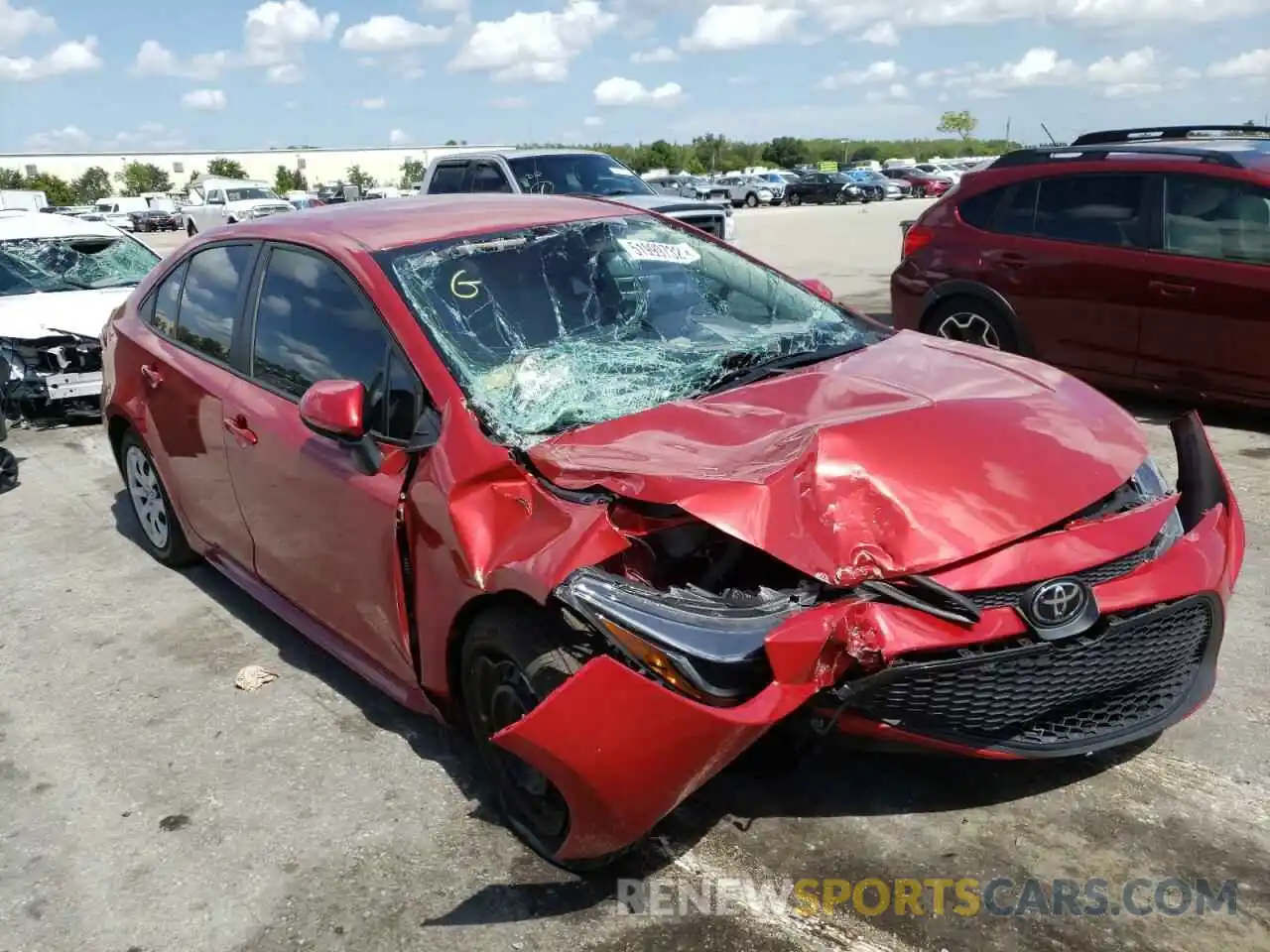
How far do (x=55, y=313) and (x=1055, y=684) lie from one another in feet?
26.5

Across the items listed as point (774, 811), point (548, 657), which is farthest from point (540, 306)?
point (774, 811)

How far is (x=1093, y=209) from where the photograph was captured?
677 centimetres

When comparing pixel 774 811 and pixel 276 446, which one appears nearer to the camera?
pixel 774 811

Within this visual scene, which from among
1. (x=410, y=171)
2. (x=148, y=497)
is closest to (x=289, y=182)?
(x=410, y=171)

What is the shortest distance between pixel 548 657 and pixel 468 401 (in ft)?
2.67

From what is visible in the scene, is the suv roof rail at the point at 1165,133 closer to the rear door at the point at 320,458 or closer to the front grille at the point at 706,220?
the front grille at the point at 706,220

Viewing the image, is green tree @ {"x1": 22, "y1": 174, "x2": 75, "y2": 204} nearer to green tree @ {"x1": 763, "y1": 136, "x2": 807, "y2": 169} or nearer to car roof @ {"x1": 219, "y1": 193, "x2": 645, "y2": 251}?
green tree @ {"x1": 763, "y1": 136, "x2": 807, "y2": 169}

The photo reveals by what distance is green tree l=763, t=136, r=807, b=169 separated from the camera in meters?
94.1

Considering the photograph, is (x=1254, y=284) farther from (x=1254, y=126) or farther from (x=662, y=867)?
(x=662, y=867)

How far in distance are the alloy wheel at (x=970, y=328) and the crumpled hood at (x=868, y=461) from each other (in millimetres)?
4284

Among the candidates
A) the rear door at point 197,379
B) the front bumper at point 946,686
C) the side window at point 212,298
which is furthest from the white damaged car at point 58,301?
the front bumper at point 946,686

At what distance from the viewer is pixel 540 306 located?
136 inches

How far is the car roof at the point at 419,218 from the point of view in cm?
357

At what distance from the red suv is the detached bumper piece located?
403cm
